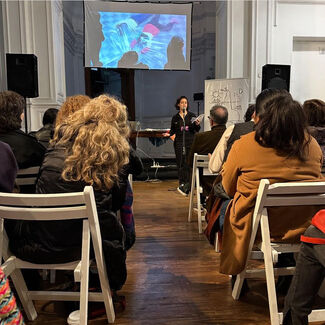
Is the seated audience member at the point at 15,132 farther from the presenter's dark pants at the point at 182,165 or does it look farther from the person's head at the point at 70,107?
the presenter's dark pants at the point at 182,165

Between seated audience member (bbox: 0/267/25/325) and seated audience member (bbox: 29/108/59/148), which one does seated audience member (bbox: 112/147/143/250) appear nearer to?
seated audience member (bbox: 0/267/25/325)

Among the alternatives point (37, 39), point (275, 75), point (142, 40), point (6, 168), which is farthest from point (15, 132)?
point (142, 40)

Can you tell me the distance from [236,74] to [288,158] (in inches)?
178

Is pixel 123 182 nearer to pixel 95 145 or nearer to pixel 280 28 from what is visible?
pixel 95 145

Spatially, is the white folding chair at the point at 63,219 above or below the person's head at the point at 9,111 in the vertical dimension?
below

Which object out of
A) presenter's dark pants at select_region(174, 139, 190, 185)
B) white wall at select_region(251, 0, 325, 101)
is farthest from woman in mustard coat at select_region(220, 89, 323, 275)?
white wall at select_region(251, 0, 325, 101)

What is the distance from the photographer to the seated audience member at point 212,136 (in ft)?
10.4

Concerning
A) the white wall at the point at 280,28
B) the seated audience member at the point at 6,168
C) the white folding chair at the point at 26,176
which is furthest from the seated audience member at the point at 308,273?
Result: the white wall at the point at 280,28

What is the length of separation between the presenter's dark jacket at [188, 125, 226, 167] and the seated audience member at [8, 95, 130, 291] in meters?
1.75

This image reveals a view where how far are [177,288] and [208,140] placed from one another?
1579mm

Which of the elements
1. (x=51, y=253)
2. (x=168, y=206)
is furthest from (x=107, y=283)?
(x=168, y=206)

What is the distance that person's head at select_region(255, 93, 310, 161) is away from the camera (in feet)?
4.86

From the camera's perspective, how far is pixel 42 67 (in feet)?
18.2

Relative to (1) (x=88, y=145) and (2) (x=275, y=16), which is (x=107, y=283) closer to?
(1) (x=88, y=145)
